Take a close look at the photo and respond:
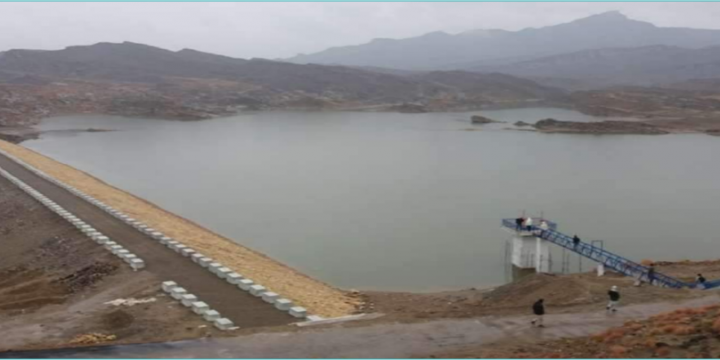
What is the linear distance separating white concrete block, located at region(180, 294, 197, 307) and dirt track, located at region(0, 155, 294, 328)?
314 millimetres

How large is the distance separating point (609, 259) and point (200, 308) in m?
10.8

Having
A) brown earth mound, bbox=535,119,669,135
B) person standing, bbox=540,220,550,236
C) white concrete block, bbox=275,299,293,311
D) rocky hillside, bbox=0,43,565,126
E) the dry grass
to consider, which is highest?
rocky hillside, bbox=0,43,565,126

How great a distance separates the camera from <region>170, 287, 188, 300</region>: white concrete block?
12694mm

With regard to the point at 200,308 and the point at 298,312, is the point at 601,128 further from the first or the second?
the point at 200,308

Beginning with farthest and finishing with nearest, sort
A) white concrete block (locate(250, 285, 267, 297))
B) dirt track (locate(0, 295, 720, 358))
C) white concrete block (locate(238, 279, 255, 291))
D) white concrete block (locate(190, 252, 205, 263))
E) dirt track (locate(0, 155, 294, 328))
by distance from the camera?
white concrete block (locate(190, 252, 205, 263)), white concrete block (locate(238, 279, 255, 291)), white concrete block (locate(250, 285, 267, 297)), dirt track (locate(0, 155, 294, 328)), dirt track (locate(0, 295, 720, 358))

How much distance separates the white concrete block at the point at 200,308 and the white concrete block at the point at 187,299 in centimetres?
24

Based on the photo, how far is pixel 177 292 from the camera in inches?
506

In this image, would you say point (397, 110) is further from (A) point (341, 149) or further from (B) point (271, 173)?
(B) point (271, 173)

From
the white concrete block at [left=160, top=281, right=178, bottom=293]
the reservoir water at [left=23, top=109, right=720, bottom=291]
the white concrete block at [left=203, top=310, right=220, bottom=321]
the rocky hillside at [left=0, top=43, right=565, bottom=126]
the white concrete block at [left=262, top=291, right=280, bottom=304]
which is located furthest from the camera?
the rocky hillside at [left=0, top=43, right=565, bottom=126]

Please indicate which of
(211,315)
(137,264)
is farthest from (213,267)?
(211,315)

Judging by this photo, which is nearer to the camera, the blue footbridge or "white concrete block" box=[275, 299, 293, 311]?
"white concrete block" box=[275, 299, 293, 311]

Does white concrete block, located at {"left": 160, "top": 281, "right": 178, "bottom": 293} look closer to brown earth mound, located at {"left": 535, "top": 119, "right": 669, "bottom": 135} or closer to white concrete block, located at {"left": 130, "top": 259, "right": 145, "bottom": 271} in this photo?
white concrete block, located at {"left": 130, "top": 259, "right": 145, "bottom": 271}

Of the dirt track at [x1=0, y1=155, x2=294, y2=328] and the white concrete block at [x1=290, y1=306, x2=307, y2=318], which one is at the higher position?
the white concrete block at [x1=290, y1=306, x2=307, y2=318]

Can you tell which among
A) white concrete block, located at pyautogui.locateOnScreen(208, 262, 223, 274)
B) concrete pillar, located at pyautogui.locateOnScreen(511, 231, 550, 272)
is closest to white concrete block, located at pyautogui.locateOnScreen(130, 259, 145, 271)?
white concrete block, located at pyautogui.locateOnScreen(208, 262, 223, 274)
